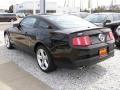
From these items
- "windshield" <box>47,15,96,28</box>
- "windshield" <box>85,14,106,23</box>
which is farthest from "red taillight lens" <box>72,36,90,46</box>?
"windshield" <box>85,14,106,23</box>

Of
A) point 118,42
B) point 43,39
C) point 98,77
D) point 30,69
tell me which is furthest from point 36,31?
point 118,42

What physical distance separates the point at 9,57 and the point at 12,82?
205 centimetres

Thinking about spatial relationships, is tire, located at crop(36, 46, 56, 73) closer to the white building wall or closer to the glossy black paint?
the glossy black paint

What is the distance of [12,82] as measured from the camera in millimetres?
4629

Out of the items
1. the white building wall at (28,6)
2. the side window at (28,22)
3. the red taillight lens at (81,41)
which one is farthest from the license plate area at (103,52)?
the white building wall at (28,6)

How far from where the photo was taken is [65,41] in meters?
4.40

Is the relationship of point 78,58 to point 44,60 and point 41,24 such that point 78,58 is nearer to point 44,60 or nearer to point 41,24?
point 44,60

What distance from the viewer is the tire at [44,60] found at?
4.88 metres

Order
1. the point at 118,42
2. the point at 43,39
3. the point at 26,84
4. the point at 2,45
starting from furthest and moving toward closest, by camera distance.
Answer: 1. the point at 2,45
2. the point at 118,42
3. the point at 43,39
4. the point at 26,84

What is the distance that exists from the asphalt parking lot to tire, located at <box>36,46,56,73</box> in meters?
0.13

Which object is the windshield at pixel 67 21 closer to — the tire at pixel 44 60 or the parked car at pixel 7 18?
the tire at pixel 44 60

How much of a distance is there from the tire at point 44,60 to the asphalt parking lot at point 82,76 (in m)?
0.13

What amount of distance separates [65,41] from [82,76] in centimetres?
100

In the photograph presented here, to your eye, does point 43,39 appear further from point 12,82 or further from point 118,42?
point 118,42
